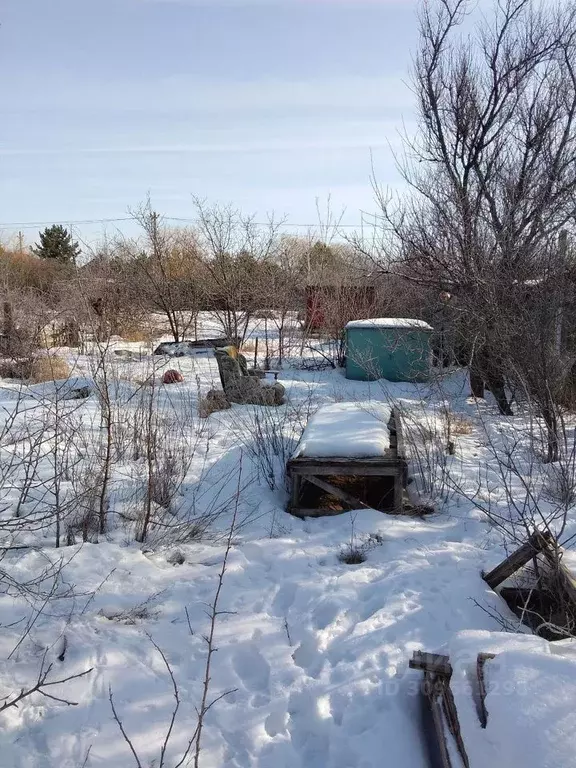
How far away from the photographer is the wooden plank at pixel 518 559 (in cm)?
327

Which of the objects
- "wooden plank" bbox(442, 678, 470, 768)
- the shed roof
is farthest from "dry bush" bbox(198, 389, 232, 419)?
"wooden plank" bbox(442, 678, 470, 768)

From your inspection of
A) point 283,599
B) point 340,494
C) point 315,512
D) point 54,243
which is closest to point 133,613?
point 283,599

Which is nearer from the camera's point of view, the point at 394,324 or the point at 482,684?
the point at 482,684

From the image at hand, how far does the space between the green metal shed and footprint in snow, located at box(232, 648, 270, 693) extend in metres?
8.13

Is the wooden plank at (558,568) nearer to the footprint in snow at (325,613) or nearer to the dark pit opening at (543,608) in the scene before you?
the dark pit opening at (543,608)

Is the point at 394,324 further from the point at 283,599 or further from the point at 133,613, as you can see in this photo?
the point at 133,613

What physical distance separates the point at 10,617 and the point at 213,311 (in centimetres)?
1317

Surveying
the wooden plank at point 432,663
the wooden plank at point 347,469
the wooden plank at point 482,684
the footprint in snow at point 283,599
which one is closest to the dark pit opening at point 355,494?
the wooden plank at point 347,469

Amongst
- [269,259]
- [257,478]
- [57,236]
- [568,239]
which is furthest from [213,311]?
[57,236]

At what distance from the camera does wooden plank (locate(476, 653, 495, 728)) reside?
223 cm

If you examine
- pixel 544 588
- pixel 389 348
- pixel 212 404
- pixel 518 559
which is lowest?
pixel 544 588

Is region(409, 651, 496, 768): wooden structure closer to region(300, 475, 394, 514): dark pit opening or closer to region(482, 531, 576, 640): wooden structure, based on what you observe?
region(482, 531, 576, 640): wooden structure

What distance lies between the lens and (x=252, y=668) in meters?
2.91

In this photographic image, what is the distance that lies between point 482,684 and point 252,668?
3.60 ft
